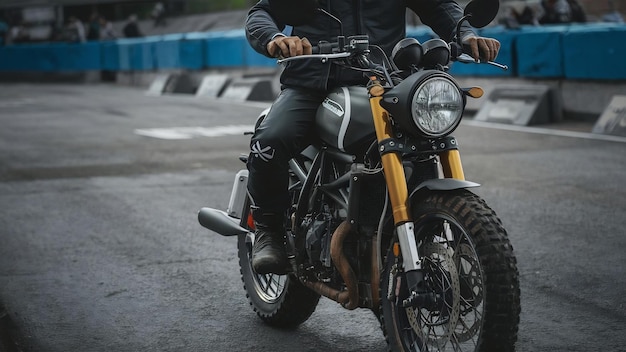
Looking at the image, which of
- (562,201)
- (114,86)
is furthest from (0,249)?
(114,86)

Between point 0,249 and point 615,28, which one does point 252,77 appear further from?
point 0,249

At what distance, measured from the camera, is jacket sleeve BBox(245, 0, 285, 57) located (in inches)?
179

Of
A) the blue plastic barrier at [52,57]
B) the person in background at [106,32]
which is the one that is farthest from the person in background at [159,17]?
the blue plastic barrier at [52,57]

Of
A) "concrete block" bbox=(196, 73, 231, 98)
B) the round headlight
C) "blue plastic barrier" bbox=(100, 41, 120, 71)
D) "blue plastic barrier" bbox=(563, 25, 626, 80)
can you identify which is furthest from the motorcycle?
"blue plastic barrier" bbox=(100, 41, 120, 71)

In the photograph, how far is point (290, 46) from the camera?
13.8ft

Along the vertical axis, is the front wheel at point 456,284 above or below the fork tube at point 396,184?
below

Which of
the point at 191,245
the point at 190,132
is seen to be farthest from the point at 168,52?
the point at 191,245

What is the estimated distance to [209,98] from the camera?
23547mm

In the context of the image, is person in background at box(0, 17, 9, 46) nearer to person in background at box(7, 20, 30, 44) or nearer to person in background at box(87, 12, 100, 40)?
person in background at box(7, 20, 30, 44)

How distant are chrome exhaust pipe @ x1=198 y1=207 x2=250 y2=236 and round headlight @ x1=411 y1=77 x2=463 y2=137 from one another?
1.67 metres

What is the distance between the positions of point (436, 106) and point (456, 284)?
0.64m

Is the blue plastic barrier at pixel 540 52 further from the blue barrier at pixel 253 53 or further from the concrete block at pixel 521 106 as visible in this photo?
the concrete block at pixel 521 106

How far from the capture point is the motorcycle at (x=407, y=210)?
381cm

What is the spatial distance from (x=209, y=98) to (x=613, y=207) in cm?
1591
